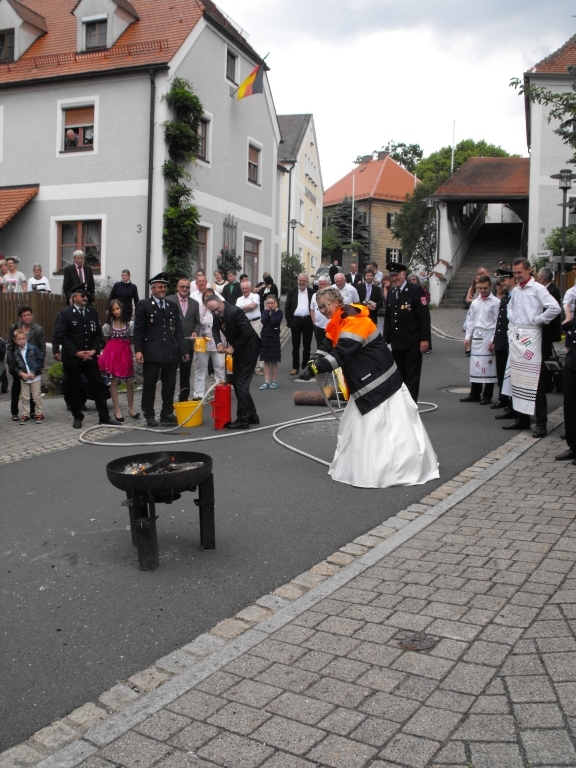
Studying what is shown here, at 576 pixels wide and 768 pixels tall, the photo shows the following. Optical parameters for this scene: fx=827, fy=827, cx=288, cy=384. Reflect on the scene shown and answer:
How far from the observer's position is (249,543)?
19.9 feet

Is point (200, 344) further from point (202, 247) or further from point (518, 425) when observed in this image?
point (202, 247)

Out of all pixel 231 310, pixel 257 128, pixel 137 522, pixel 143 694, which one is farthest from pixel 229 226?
pixel 143 694

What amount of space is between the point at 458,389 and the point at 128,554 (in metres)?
9.42

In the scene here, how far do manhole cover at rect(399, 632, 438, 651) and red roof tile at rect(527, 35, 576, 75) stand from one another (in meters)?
34.5

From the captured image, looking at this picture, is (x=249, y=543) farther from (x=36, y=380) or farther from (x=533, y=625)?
(x=36, y=380)

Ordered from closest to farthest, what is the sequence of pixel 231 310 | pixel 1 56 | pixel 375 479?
pixel 375 479 → pixel 231 310 → pixel 1 56

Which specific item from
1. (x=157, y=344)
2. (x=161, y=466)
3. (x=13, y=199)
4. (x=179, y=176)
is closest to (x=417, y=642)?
(x=161, y=466)

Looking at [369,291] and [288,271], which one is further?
[288,271]

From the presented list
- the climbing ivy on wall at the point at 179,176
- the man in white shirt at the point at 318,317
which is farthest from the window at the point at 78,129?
the man in white shirt at the point at 318,317

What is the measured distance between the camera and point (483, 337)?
1260 centimetres

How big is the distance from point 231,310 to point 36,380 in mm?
3221

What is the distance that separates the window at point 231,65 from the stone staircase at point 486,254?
14068 millimetres

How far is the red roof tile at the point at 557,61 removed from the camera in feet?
113

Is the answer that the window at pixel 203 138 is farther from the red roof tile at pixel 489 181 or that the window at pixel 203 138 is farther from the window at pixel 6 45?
the red roof tile at pixel 489 181
